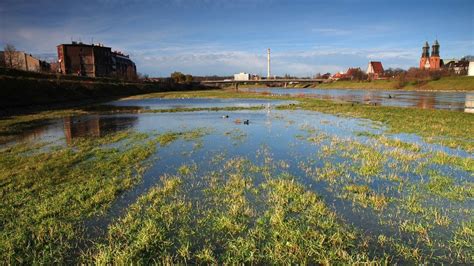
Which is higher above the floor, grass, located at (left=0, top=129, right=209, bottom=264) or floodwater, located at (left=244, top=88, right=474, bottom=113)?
floodwater, located at (left=244, top=88, right=474, bottom=113)

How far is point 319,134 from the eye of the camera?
24891 millimetres

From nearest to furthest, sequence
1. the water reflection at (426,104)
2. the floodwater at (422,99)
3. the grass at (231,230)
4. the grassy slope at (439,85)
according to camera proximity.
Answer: the grass at (231,230)
the water reflection at (426,104)
the floodwater at (422,99)
the grassy slope at (439,85)

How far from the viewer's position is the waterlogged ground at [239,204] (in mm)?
7844

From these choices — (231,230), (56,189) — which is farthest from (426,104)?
(56,189)

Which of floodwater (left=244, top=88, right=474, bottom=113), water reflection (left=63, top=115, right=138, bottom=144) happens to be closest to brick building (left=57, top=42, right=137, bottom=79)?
floodwater (left=244, top=88, right=474, bottom=113)

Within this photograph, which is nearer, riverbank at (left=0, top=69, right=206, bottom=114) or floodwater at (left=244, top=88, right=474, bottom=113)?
riverbank at (left=0, top=69, right=206, bottom=114)

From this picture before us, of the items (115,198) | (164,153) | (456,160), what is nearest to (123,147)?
(164,153)

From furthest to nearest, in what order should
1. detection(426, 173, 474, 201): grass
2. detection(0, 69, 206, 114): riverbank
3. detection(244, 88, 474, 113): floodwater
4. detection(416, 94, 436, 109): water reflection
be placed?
detection(244, 88, 474, 113): floodwater → detection(416, 94, 436, 109): water reflection → detection(0, 69, 206, 114): riverbank → detection(426, 173, 474, 201): grass

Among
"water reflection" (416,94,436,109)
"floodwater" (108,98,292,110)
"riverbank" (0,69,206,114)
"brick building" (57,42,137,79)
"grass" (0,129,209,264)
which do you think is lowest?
"grass" (0,129,209,264)

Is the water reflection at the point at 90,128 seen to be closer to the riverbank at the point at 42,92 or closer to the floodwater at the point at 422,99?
the riverbank at the point at 42,92

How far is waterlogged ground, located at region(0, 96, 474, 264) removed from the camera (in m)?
7.84

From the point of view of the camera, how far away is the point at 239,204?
10.6 m

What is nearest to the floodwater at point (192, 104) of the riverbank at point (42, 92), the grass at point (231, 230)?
the riverbank at point (42, 92)

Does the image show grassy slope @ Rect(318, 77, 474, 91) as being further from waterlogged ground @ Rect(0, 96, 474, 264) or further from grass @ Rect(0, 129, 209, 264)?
grass @ Rect(0, 129, 209, 264)
